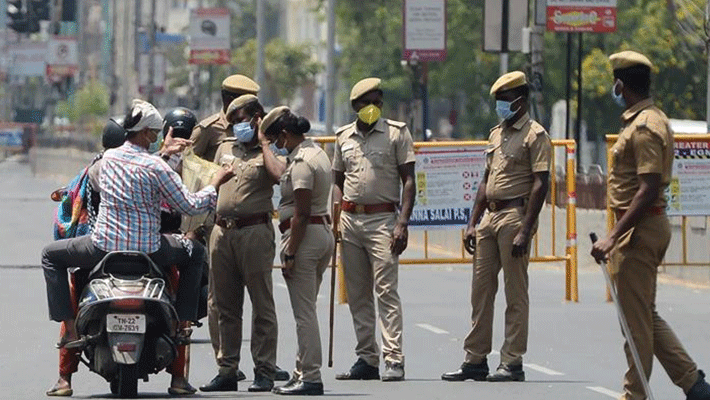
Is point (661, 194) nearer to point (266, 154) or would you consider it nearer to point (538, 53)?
point (266, 154)

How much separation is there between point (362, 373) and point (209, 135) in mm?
1856

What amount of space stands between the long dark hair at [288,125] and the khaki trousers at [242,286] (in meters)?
0.60

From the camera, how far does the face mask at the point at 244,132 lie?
1330cm

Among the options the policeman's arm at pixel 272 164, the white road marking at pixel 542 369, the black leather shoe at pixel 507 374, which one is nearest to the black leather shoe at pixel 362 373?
the black leather shoe at pixel 507 374

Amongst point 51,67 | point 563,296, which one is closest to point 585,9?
point 563,296

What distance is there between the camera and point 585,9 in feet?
94.6

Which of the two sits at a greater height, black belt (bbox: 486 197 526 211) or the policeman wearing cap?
the policeman wearing cap

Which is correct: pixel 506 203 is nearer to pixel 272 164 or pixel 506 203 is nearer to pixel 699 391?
pixel 272 164

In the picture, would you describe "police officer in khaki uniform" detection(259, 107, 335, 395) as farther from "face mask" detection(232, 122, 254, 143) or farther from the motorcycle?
the motorcycle

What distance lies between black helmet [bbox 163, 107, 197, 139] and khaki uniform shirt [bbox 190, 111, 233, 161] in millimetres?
61

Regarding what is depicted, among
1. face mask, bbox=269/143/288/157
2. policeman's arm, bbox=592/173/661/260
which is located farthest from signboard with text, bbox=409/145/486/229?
policeman's arm, bbox=592/173/661/260

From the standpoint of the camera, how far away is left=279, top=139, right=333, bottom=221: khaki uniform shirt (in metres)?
13.1

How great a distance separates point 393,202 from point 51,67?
2936 inches

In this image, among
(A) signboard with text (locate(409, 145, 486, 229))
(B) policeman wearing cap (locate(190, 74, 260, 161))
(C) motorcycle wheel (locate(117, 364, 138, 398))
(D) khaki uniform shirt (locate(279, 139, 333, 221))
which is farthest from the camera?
(A) signboard with text (locate(409, 145, 486, 229))
